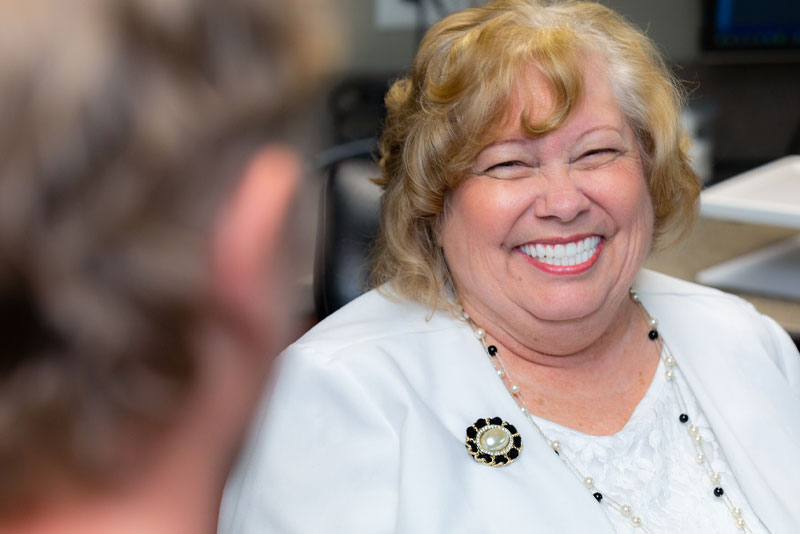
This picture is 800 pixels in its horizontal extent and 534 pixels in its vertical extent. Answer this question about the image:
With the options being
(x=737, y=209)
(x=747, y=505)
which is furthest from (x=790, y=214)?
(x=747, y=505)

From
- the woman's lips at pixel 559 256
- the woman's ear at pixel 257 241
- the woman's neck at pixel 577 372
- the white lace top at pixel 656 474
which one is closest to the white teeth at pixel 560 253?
the woman's lips at pixel 559 256

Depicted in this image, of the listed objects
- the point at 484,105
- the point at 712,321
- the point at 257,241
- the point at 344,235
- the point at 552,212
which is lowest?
the point at 712,321

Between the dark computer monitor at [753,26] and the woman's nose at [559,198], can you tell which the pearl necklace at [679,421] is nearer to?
the woman's nose at [559,198]

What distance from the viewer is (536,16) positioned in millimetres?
1569

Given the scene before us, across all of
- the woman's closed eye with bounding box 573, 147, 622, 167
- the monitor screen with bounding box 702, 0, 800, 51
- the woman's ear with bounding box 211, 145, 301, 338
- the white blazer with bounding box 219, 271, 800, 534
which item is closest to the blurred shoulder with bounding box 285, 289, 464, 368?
the white blazer with bounding box 219, 271, 800, 534

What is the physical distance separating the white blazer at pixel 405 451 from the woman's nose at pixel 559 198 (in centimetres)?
24

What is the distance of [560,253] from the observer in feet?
5.02

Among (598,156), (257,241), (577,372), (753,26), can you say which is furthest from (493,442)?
(753,26)

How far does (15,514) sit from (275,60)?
27 centimetres

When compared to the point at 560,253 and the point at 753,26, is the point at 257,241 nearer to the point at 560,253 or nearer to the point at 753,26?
the point at 560,253

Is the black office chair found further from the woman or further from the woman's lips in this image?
the woman's lips

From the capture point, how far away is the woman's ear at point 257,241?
1.53 feet

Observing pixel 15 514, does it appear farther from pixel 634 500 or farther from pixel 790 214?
pixel 790 214

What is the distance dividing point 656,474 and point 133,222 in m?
1.24
